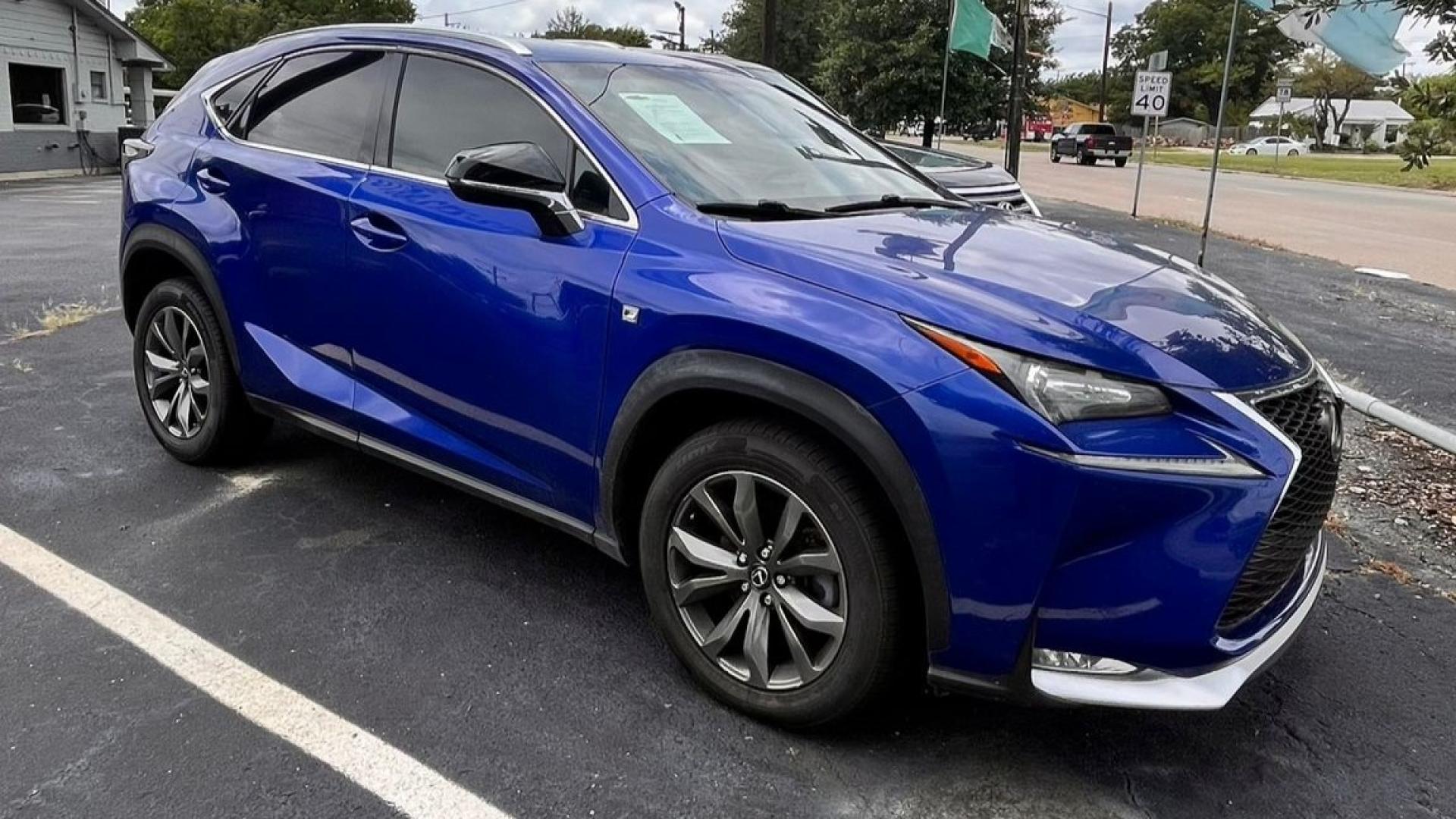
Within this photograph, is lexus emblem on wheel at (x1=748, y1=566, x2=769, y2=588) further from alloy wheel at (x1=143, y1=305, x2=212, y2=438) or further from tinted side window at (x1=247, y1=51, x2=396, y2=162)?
alloy wheel at (x1=143, y1=305, x2=212, y2=438)

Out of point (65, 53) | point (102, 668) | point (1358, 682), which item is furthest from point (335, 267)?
point (65, 53)

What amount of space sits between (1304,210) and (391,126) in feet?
75.4

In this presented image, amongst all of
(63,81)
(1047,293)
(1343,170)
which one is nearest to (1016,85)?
(1047,293)

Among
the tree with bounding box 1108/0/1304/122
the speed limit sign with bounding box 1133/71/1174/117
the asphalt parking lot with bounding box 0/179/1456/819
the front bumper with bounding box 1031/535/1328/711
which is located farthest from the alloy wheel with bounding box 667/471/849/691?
the tree with bounding box 1108/0/1304/122

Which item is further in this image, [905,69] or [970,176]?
[905,69]

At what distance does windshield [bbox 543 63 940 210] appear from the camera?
3250 millimetres

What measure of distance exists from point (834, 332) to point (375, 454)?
6.66 ft

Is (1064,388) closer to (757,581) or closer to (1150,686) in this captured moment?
(1150,686)

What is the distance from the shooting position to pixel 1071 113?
4213 inches

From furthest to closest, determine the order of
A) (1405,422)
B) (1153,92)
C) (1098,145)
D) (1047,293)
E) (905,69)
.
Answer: (1098,145) < (905,69) < (1153,92) < (1405,422) < (1047,293)

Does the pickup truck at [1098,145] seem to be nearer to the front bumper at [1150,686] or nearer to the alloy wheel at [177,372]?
the alloy wheel at [177,372]

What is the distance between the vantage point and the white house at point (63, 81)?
81.0 feet

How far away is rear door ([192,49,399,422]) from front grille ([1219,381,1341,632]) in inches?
113

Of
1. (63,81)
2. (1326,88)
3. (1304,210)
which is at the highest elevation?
(1326,88)
